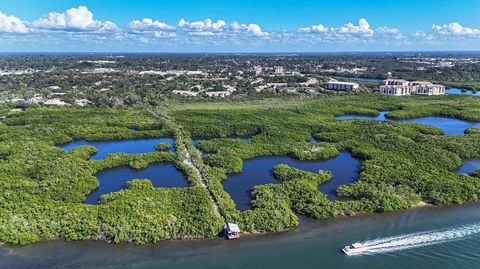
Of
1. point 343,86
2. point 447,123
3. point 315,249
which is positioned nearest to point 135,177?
point 315,249

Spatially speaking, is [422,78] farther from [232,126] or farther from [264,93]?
[232,126]

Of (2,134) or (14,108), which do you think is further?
(14,108)

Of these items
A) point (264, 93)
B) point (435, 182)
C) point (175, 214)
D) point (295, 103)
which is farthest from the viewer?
point (264, 93)

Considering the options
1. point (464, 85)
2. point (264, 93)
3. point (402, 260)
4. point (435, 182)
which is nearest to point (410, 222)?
point (402, 260)

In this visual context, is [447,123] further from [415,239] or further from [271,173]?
[415,239]

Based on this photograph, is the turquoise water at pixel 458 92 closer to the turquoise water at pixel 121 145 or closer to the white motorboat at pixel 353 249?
the turquoise water at pixel 121 145

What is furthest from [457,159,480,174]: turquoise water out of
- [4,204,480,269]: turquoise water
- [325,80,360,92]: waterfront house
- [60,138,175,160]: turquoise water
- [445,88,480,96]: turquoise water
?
[445,88,480,96]: turquoise water

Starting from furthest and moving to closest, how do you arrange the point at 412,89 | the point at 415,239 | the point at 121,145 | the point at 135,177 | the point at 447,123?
the point at 412,89, the point at 447,123, the point at 121,145, the point at 135,177, the point at 415,239
